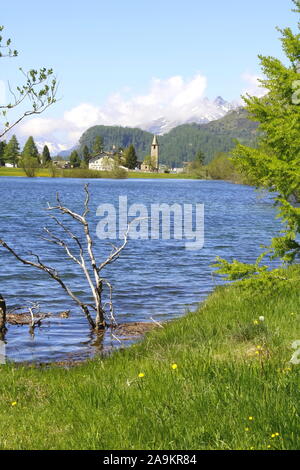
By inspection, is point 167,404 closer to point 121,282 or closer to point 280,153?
point 280,153

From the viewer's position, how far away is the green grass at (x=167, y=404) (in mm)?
4980

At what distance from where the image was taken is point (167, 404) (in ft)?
18.7

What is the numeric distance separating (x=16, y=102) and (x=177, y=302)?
8.94 metres

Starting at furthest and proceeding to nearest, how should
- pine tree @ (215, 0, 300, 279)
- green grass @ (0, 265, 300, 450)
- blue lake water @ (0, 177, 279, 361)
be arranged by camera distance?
blue lake water @ (0, 177, 279, 361), pine tree @ (215, 0, 300, 279), green grass @ (0, 265, 300, 450)

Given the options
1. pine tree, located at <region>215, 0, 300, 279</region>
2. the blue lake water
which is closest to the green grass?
pine tree, located at <region>215, 0, 300, 279</region>

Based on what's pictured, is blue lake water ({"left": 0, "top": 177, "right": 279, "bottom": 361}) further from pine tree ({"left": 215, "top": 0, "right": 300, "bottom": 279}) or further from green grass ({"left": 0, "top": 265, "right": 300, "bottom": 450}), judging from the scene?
green grass ({"left": 0, "top": 265, "right": 300, "bottom": 450})

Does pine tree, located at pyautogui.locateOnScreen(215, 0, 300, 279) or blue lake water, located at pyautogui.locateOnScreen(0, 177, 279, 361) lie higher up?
pine tree, located at pyautogui.locateOnScreen(215, 0, 300, 279)

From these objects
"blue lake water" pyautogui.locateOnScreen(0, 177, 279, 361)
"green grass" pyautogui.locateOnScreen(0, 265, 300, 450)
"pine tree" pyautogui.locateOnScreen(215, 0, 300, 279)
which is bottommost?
"blue lake water" pyautogui.locateOnScreen(0, 177, 279, 361)

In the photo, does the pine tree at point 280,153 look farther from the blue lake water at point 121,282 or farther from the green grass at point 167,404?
the green grass at point 167,404

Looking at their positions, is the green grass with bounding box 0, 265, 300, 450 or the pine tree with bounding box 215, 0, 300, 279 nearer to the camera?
the green grass with bounding box 0, 265, 300, 450

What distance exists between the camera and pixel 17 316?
1612 cm

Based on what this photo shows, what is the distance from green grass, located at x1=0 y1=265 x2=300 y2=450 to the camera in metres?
4.98
